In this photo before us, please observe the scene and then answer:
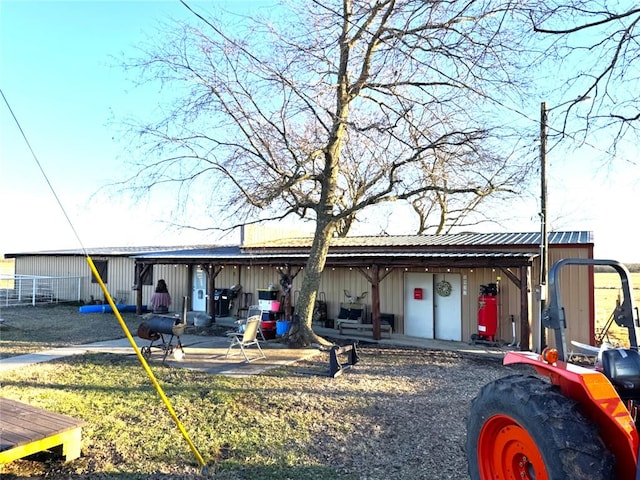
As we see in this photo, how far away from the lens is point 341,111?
9.89 metres

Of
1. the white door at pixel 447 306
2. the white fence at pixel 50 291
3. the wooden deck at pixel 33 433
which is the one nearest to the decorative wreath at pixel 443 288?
the white door at pixel 447 306

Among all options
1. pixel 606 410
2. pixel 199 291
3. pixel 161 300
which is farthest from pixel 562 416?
pixel 199 291

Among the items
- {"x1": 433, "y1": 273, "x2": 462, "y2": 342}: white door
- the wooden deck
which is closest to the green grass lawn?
the wooden deck

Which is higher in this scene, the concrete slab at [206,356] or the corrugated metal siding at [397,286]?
the corrugated metal siding at [397,286]

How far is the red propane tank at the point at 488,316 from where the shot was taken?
421 inches

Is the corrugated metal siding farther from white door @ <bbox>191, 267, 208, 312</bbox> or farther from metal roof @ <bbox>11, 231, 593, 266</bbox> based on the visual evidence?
metal roof @ <bbox>11, 231, 593, 266</bbox>

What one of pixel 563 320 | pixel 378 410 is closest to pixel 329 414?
pixel 378 410

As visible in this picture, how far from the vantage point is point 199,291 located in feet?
58.2

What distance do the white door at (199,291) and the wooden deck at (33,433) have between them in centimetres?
1321

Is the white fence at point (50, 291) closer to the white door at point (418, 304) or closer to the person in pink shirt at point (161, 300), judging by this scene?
the person in pink shirt at point (161, 300)

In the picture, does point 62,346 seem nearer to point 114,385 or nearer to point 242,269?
point 114,385

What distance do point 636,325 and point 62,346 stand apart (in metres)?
11.0

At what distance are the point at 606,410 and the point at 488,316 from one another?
8.97 metres

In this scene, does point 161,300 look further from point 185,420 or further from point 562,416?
point 562,416
